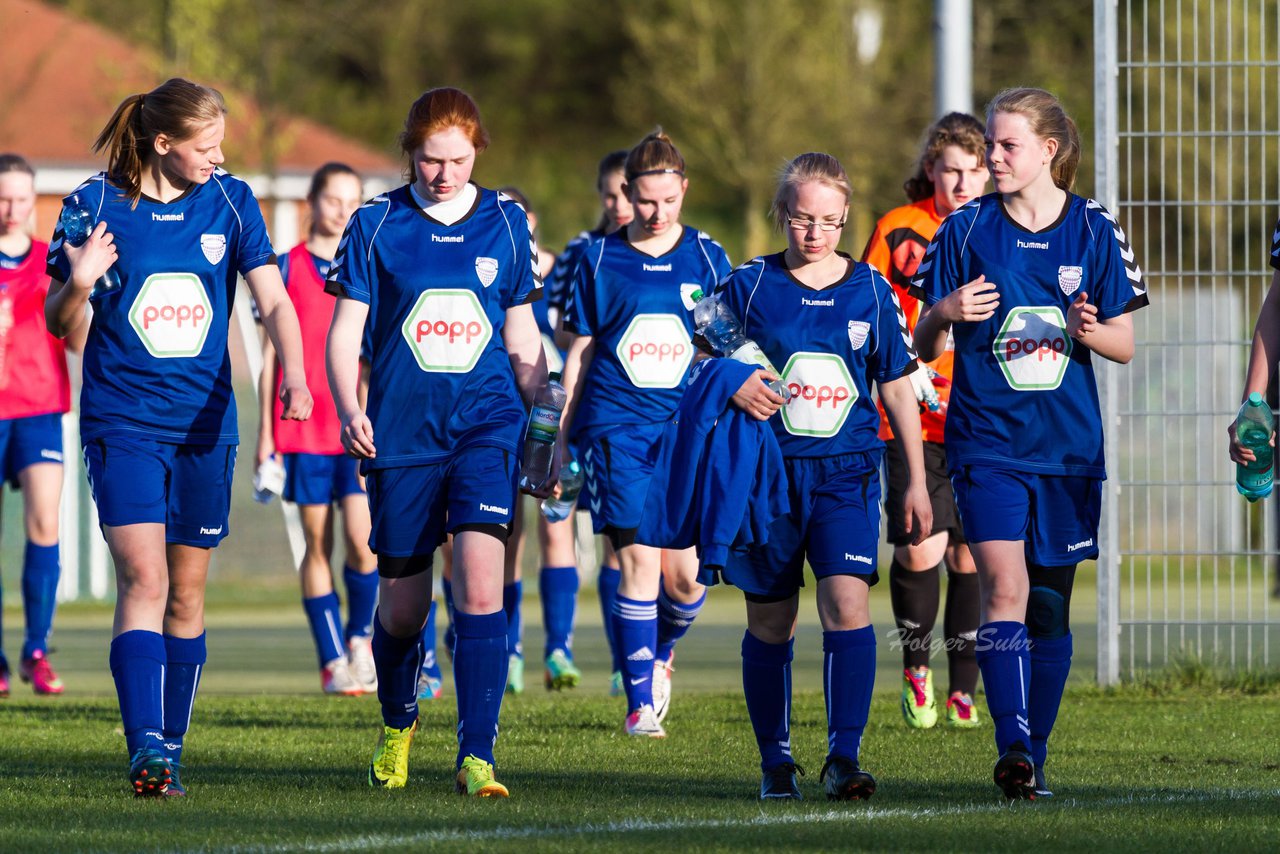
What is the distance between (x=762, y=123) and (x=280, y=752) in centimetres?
2684

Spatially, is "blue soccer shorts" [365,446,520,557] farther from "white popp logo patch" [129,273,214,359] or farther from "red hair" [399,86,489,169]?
"red hair" [399,86,489,169]

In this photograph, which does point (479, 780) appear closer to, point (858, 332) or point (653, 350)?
point (858, 332)

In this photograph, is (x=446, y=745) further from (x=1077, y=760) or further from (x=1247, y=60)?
(x=1247, y=60)

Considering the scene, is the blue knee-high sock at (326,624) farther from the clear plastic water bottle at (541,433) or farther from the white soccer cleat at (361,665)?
the clear plastic water bottle at (541,433)

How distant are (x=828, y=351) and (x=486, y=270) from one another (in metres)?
1.04

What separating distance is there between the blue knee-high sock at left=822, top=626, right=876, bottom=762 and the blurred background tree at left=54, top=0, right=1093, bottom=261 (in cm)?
1926

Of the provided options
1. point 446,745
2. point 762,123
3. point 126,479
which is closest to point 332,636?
point 446,745

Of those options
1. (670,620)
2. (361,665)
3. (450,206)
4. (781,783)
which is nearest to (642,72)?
(361,665)

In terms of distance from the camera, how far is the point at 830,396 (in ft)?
19.4

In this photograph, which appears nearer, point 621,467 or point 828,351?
point 828,351

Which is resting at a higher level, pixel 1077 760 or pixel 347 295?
pixel 347 295

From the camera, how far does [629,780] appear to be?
6336 mm

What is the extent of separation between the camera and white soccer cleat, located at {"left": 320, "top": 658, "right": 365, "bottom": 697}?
959cm

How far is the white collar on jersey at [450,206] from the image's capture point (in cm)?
613
